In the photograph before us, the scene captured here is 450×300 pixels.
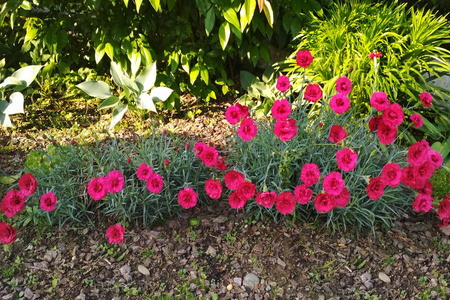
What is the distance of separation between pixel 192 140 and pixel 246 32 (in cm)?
89

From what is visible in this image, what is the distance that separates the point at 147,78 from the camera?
2674 millimetres

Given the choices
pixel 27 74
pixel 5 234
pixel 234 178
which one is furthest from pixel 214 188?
pixel 27 74

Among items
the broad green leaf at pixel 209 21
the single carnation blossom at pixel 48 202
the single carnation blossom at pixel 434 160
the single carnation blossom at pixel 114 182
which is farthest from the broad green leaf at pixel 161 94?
the single carnation blossom at pixel 434 160

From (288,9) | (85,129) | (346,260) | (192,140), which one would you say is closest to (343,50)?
(288,9)

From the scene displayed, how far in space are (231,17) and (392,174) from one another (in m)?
1.43

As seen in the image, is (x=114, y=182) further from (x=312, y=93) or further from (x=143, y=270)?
(x=312, y=93)

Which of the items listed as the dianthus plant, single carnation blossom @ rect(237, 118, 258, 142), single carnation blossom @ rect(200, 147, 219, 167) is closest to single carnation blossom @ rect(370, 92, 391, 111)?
the dianthus plant

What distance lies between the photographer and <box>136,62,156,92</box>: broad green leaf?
265cm

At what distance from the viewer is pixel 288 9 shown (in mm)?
A: 3158

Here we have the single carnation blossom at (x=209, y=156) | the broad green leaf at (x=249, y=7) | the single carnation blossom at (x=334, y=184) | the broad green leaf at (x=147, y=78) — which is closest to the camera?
the single carnation blossom at (x=334, y=184)

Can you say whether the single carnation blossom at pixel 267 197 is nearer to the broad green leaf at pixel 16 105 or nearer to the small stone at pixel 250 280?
the small stone at pixel 250 280

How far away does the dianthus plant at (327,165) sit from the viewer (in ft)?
6.10

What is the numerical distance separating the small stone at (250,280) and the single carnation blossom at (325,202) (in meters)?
0.47

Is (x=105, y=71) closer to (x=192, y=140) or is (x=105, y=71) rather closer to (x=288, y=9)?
(x=192, y=140)
